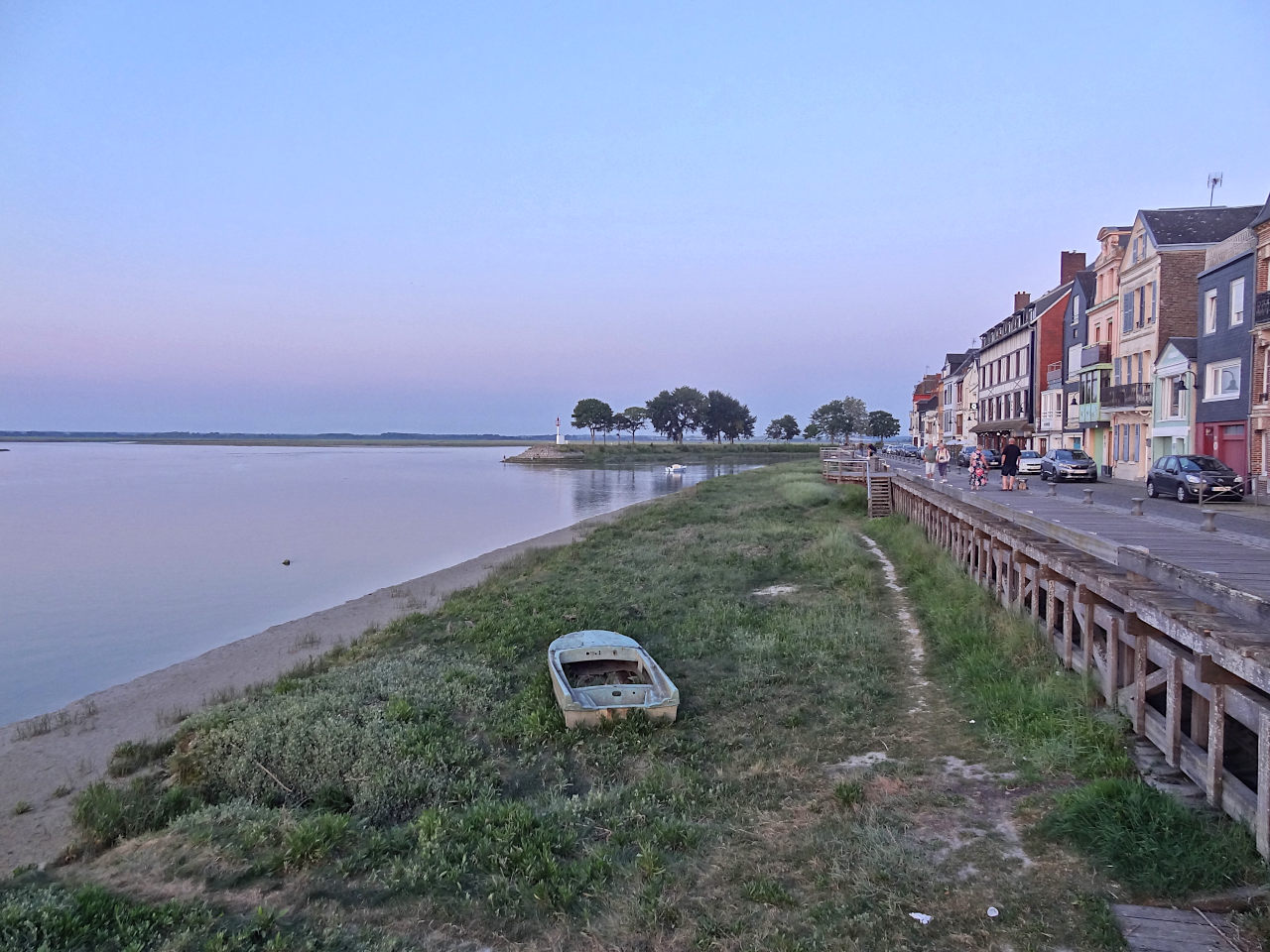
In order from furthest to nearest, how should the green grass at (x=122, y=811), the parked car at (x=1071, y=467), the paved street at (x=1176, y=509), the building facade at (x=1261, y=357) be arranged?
the parked car at (x=1071, y=467), the building facade at (x=1261, y=357), the paved street at (x=1176, y=509), the green grass at (x=122, y=811)

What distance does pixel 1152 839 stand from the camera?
5.62 meters

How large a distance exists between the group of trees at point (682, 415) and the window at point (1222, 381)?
11830cm

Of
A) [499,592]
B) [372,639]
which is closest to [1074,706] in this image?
[372,639]

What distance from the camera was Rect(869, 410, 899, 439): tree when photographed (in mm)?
168250

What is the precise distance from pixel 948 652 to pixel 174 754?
10590 mm

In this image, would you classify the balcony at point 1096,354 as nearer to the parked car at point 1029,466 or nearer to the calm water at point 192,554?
the parked car at point 1029,466

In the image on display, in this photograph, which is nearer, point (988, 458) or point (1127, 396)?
point (1127, 396)

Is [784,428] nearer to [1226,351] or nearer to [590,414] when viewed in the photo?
[590,414]

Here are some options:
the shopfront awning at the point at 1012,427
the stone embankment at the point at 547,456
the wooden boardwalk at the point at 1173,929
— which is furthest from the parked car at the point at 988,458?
the stone embankment at the point at 547,456

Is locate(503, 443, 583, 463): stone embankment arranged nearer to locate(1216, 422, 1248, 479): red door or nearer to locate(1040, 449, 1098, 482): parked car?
locate(1040, 449, 1098, 482): parked car

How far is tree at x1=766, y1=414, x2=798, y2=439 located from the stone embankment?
64.7m

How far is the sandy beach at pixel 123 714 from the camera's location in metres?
8.88

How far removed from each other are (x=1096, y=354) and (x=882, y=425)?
130970 millimetres

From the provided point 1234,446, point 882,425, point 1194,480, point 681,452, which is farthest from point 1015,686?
point 882,425
